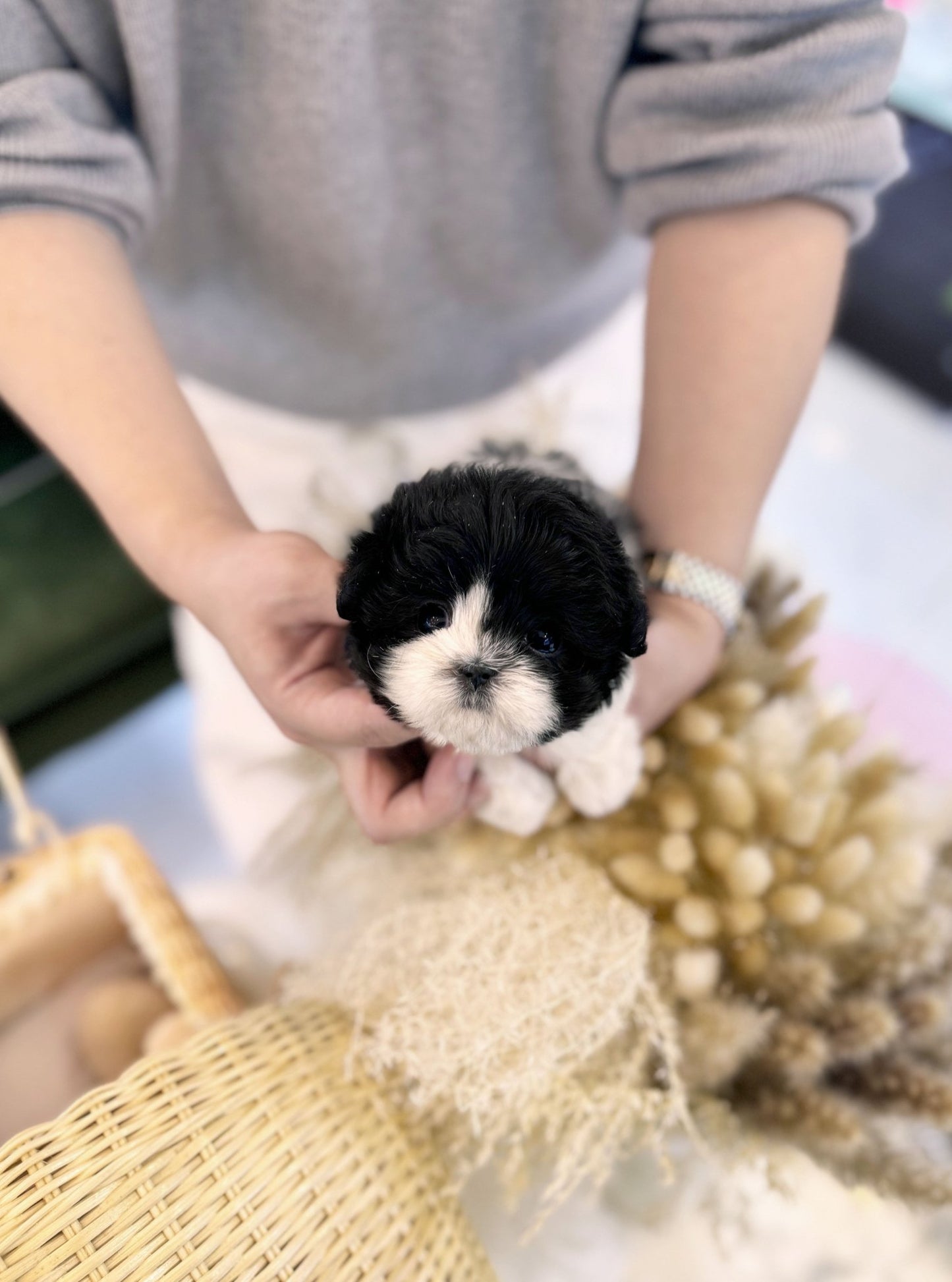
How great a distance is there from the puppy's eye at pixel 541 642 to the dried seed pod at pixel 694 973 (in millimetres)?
258

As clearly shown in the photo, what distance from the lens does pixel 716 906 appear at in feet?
2.12

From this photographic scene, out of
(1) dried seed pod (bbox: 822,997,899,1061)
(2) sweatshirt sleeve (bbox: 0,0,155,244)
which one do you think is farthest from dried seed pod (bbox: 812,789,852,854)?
(2) sweatshirt sleeve (bbox: 0,0,155,244)

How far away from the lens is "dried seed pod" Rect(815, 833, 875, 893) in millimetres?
629

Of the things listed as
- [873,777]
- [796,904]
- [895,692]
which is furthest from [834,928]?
[895,692]

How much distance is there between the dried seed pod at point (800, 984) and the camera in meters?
0.61

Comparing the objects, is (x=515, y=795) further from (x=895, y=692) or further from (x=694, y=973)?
(x=895, y=692)

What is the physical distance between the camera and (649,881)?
646mm

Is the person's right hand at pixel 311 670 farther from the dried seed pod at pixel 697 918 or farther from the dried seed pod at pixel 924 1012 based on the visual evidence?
the dried seed pod at pixel 924 1012

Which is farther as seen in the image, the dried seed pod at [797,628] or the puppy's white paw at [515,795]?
the dried seed pod at [797,628]

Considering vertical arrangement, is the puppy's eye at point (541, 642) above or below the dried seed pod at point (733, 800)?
above

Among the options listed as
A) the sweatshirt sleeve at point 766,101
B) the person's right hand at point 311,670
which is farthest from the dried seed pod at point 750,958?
the sweatshirt sleeve at point 766,101

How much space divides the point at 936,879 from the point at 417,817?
1.25ft

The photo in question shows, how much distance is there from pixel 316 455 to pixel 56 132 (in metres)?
0.43

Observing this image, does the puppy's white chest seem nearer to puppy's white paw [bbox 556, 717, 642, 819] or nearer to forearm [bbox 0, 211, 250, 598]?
puppy's white paw [bbox 556, 717, 642, 819]
